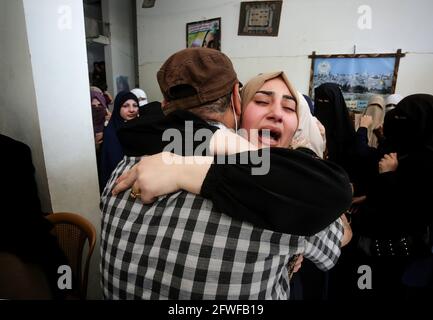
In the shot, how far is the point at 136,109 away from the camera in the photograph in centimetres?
274

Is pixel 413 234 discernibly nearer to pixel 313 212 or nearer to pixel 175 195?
pixel 313 212

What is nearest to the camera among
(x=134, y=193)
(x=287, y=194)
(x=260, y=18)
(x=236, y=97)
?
(x=287, y=194)

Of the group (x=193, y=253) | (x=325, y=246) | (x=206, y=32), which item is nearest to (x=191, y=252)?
(x=193, y=253)

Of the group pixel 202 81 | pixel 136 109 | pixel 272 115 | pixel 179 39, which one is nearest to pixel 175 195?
pixel 202 81

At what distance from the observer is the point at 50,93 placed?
152cm

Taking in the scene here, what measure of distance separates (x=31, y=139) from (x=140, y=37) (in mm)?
4312

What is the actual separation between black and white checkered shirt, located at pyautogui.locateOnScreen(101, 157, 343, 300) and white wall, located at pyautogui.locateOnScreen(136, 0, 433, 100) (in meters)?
3.88

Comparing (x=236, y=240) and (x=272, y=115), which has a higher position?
(x=272, y=115)

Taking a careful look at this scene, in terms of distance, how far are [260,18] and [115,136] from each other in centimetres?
309

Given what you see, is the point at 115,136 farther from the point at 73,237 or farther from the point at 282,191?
the point at 282,191

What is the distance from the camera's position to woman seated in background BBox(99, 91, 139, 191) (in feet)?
7.40

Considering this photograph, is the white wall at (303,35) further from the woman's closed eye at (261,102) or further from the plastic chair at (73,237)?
the plastic chair at (73,237)

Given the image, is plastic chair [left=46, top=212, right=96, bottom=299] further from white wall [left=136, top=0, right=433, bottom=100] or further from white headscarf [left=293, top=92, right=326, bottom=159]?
white wall [left=136, top=0, right=433, bottom=100]

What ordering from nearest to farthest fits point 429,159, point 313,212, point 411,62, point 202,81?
point 313,212, point 202,81, point 429,159, point 411,62
